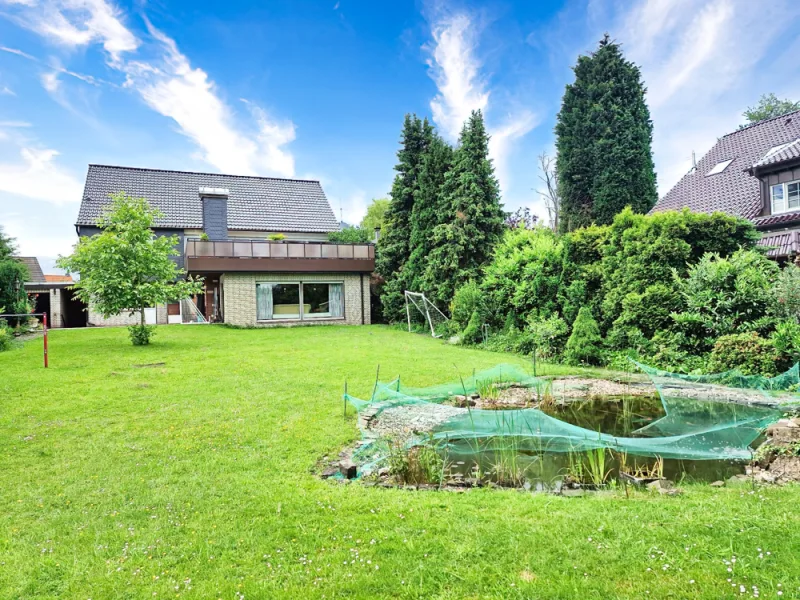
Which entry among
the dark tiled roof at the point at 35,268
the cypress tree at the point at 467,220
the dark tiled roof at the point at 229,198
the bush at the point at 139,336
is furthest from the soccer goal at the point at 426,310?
the dark tiled roof at the point at 35,268

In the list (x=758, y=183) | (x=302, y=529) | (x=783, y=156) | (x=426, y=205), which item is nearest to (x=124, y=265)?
(x=426, y=205)

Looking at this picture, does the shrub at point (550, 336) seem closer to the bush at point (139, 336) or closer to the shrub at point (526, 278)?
the shrub at point (526, 278)

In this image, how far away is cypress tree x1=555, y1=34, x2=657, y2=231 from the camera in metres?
25.7

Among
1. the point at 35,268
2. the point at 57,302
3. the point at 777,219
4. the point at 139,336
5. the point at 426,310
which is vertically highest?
the point at 35,268

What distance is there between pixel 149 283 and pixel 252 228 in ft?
42.4

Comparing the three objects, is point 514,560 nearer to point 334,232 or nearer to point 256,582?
point 256,582

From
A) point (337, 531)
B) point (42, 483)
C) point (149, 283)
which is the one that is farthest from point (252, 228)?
point (337, 531)

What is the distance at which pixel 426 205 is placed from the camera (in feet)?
70.5

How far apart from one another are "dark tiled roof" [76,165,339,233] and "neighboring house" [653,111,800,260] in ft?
64.8

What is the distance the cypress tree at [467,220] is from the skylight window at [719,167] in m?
10.2

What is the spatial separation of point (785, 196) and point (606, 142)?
421 inches

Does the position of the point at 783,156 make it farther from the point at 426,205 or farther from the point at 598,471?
the point at 598,471

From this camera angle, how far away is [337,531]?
344 cm

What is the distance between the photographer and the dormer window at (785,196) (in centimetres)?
1625
